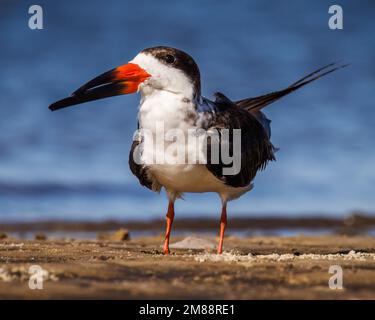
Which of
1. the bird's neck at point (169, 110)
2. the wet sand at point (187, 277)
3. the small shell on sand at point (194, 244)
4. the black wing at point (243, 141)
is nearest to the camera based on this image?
the wet sand at point (187, 277)

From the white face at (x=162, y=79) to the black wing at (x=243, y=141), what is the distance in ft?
1.15

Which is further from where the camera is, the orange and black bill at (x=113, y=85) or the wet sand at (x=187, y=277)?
the orange and black bill at (x=113, y=85)

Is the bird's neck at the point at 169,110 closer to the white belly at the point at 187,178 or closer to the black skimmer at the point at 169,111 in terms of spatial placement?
the black skimmer at the point at 169,111

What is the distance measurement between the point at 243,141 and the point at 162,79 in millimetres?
1024

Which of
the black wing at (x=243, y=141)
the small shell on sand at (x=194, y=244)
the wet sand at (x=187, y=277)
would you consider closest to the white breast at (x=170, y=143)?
the black wing at (x=243, y=141)

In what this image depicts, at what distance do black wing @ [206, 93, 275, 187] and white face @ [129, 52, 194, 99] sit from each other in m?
0.35

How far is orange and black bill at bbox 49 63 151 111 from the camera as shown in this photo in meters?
5.50

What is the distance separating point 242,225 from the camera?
1306cm

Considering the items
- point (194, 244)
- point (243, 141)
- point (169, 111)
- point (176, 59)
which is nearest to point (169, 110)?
point (169, 111)

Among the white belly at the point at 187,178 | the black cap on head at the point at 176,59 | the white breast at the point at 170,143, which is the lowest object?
the white belly at the point at 187,178

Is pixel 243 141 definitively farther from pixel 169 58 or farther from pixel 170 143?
pixel 169 58

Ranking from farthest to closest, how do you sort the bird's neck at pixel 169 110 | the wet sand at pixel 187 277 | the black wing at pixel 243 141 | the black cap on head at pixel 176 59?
A: the black wing at pixel 243 141 → the black cap on head at pixel 176 59 → the bird's neck at pixel 169 110 → the wet sand at pixel 187 277

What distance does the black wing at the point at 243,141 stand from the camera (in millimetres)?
5602
